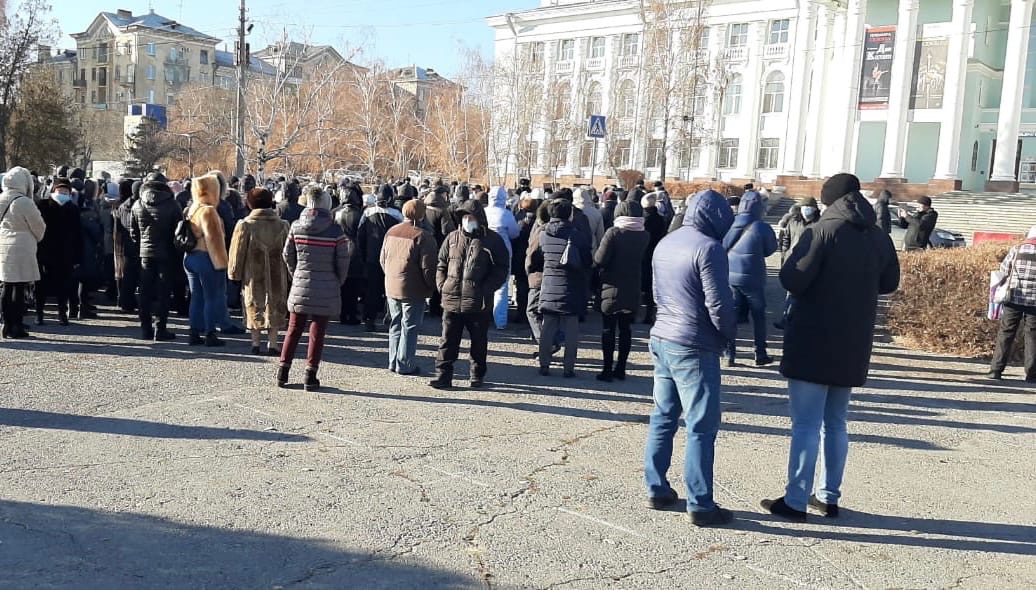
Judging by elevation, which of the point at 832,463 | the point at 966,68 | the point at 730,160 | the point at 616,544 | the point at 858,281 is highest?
the point at 966,68

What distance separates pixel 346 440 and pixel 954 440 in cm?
514

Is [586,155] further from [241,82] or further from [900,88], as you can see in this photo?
[241,82]

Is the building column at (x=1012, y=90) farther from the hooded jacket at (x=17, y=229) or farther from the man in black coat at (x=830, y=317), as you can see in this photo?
the hooded jacket at (x=17, y=229)

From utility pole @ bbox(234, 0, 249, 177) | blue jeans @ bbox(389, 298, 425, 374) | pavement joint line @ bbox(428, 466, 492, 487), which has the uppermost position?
utility pole @ bbox(234, 0, 249, 177)

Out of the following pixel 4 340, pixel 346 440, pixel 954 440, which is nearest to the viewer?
pixel 346 440

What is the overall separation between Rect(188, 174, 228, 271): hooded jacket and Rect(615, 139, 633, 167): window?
52.3m

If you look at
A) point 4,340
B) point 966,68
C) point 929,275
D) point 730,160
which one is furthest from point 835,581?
point 730,160

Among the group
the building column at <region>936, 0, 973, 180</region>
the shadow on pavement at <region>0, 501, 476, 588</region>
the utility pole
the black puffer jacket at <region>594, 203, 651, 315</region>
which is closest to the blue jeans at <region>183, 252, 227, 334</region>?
the black puffer jacket at <region>594, 203, 651, 315</region>

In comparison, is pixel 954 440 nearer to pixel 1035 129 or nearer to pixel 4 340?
pixel 4 340

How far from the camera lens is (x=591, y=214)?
502 inches

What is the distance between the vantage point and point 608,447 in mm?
6824

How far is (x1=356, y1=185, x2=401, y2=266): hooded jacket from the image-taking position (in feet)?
36.7

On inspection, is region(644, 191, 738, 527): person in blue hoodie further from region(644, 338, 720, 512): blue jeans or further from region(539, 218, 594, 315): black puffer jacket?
region(539, 218, 594, 315): black puffer jacket

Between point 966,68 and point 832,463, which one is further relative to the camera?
point 966,68
